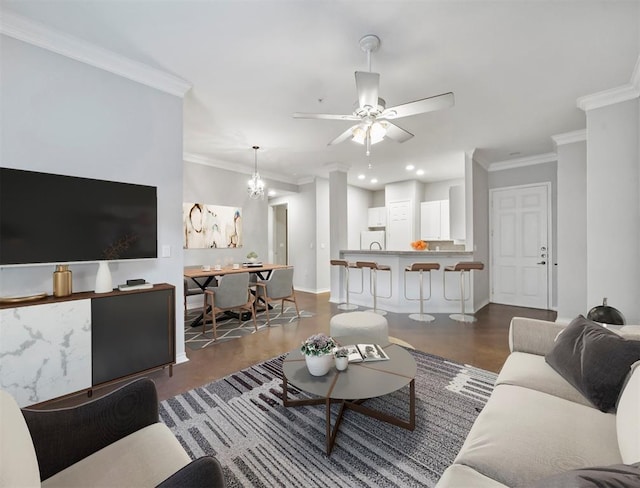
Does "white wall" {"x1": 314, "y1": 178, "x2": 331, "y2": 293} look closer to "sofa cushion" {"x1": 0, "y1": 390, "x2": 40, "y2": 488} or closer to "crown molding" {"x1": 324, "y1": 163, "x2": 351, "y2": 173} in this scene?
"crown molding" {"x1": 324, "y1": 163, "x2": 351, "y2": 173}

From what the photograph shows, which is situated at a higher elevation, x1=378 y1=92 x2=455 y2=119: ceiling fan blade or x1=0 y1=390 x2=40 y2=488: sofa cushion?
x1=378 y1=92 x2=455 y2=119: ceiling fan blade

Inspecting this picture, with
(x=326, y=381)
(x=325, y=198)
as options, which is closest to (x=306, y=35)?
(x=326, y=381)

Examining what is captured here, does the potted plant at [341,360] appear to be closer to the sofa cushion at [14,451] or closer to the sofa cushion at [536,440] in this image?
the sofa cushion at [536,440]

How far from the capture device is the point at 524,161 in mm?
5250

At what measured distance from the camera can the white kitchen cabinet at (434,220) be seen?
685cm

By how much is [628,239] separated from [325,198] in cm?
530

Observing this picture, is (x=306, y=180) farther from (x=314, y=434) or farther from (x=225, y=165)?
(x=314, y=434)

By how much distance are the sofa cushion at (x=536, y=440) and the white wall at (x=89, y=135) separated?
2.72 m

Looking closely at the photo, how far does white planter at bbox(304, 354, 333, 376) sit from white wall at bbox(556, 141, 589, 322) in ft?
14.1

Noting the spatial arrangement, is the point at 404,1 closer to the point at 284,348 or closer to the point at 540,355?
the point at 540,355

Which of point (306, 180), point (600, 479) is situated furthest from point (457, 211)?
point (600, 479)

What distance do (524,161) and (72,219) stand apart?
663cm

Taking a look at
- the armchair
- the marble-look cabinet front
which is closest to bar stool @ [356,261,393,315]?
the marble-look cabinet front

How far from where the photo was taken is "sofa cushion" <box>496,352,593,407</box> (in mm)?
1477
